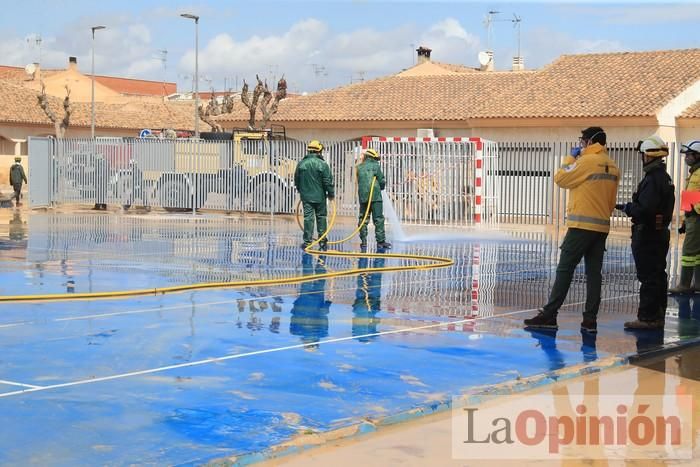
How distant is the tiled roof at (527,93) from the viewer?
3744 centimetres

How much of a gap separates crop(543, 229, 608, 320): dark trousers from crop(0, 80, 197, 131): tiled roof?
4968cm

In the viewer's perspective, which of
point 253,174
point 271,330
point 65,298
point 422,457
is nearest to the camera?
point 422,457

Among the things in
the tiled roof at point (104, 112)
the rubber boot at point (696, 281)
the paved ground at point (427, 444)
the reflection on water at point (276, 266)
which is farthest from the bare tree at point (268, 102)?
the paved ground at point (427, 444)

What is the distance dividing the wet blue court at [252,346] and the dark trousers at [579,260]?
347mm

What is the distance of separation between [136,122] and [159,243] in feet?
149

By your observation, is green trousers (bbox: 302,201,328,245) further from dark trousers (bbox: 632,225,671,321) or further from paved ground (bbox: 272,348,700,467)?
paved ground (bbox: 272,348,700,467)

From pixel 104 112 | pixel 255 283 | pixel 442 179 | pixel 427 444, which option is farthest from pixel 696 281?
pixel 104 112

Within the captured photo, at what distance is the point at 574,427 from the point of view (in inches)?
278

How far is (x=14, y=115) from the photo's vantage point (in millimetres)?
57375

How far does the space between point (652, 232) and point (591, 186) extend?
99 cm

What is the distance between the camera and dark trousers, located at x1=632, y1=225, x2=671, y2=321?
35.9 feet

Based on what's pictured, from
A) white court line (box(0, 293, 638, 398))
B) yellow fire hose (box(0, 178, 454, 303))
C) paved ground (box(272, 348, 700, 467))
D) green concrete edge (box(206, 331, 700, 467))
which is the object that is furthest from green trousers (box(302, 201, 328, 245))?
paved ground (box(272, 348, 700, 467))

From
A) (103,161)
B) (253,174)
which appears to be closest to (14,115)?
(103,161)

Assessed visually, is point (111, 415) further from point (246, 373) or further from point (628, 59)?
point (628, 59)
